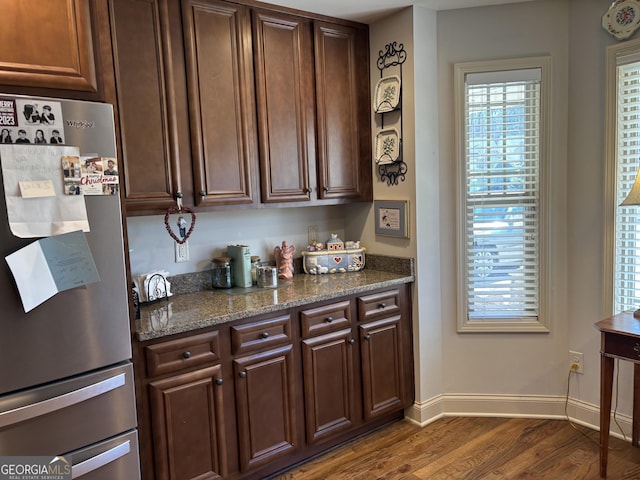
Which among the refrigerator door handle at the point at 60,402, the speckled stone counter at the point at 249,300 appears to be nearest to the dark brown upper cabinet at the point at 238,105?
the speckled stone counter at the point at 249,300

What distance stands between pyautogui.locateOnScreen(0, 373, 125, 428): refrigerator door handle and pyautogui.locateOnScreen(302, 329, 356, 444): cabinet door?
0.99 meters

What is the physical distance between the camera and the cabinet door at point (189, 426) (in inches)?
79.7

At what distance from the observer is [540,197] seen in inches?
113

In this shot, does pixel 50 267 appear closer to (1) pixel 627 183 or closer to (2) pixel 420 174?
(2) pixel 420 174

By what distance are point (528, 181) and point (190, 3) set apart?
209cm

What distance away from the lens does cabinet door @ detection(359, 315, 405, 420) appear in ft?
9.09

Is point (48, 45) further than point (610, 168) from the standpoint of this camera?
No

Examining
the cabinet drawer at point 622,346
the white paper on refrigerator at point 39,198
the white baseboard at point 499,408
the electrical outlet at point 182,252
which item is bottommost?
the white baseboard at point 499,408

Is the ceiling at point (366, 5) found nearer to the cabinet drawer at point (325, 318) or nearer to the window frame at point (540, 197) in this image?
Answer: the window frame at point (540, 197)

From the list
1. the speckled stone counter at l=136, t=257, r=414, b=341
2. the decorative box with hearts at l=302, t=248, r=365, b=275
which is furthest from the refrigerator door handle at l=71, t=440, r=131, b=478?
Answer: the decorative box with hearts at l=302, t=248, r=365, b=275

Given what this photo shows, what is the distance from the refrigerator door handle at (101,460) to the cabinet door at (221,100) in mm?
1154

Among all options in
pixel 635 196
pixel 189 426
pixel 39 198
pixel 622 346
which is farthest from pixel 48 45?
pixel 622 346

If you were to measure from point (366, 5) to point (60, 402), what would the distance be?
7.87ft

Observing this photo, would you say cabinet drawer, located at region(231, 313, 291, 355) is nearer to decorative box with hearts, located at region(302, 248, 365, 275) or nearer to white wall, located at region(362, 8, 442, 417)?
decorative box with hearts, located at region(302, 248, 365, 275)
